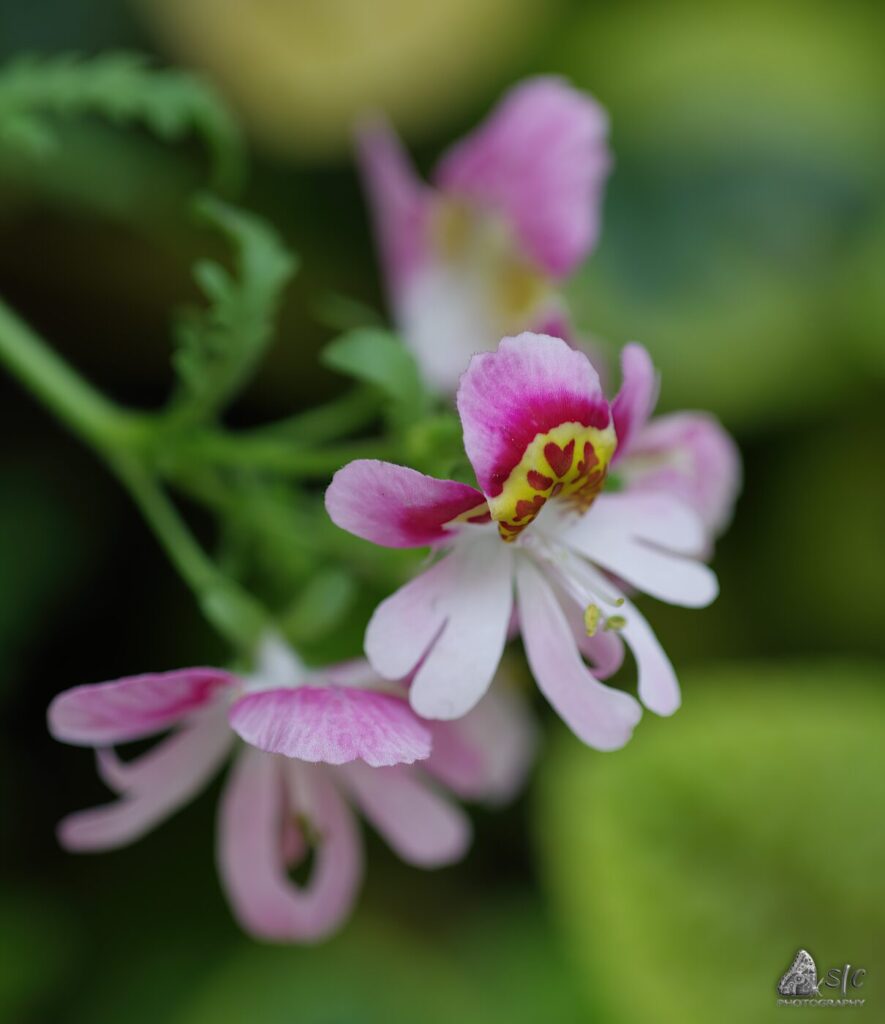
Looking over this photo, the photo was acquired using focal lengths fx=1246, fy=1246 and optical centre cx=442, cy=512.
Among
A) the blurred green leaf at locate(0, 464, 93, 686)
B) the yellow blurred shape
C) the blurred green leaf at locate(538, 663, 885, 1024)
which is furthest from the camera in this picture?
the yellow blurred shape

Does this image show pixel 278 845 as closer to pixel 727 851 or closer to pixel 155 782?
pixel 155 782

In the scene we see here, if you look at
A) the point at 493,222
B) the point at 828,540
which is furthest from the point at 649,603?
the point at 493,222

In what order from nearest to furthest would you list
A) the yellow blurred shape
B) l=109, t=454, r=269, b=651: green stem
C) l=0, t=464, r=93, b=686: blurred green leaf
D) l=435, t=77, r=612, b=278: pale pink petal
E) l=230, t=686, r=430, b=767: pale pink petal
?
1. l=230, t=686, r=430, b=767: pale pink petal
2. l=109, t=454, r=269, b=651: green stem
3. l=435, t=77, r=612, b=278: pale pink petal
4. l=0, t=464, r=93, b=686: blurred green leaf
5. the yellow blurred shape

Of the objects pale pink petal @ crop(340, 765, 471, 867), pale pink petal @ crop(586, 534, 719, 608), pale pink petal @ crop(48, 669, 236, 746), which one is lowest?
→ pale pink petal @ crop(48, 669, 236, 746)

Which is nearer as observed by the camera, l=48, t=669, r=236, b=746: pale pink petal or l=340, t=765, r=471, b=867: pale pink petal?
l=48, t=669, r=236, b=746: pale pink petal

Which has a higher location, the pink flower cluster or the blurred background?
the blurred background

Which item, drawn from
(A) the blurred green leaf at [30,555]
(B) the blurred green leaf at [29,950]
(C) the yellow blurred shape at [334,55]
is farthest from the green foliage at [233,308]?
(C) the yellow blurred shape at [334,55]

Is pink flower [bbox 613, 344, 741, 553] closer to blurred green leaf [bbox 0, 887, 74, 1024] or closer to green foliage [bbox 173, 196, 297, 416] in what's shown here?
green foliage [bbox 173, 196, 297, 416]

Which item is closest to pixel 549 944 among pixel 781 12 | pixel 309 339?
pixel 309 339

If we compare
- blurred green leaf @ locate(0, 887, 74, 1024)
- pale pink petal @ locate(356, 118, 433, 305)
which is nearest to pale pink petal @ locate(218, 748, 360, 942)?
pale pink petal @ locate(356, 118, 433, 305)

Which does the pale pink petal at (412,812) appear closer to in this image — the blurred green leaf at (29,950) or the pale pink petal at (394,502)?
the pale pink petal at (394,502)
